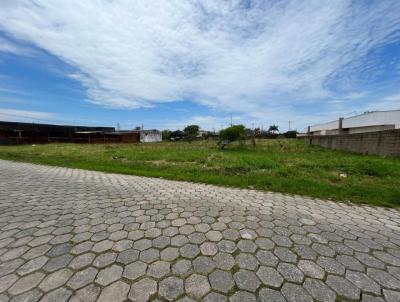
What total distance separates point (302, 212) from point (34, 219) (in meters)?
4.22

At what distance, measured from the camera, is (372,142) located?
11344 millimetres

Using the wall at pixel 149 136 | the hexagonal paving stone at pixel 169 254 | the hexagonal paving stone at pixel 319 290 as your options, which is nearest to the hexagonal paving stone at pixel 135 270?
the hexagonal paving stone at pixel 169 254

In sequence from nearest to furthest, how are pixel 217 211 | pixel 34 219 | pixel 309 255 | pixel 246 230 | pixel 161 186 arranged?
pixel 309 255 < pixel 246 230 < pixel 34 219 < pixel 217 211 < pixel 161 186

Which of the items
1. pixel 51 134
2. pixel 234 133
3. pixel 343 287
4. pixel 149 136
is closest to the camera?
pixel 343 287

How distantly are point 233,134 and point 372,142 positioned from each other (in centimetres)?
933

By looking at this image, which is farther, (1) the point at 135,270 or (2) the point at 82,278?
(1) the point at 135,270

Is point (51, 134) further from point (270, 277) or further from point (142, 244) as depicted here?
point (270, 277)

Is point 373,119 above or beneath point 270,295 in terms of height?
above

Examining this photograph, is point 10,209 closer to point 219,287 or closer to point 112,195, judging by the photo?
point 112,195

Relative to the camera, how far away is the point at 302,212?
3.20m

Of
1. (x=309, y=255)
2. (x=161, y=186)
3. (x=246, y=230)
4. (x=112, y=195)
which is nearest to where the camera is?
(x=309, y=255)

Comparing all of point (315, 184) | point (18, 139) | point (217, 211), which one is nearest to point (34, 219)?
point (217, 211)

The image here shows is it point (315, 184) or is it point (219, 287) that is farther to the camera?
point (315, 184)

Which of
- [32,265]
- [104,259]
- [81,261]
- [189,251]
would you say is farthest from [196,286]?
[32,265]
